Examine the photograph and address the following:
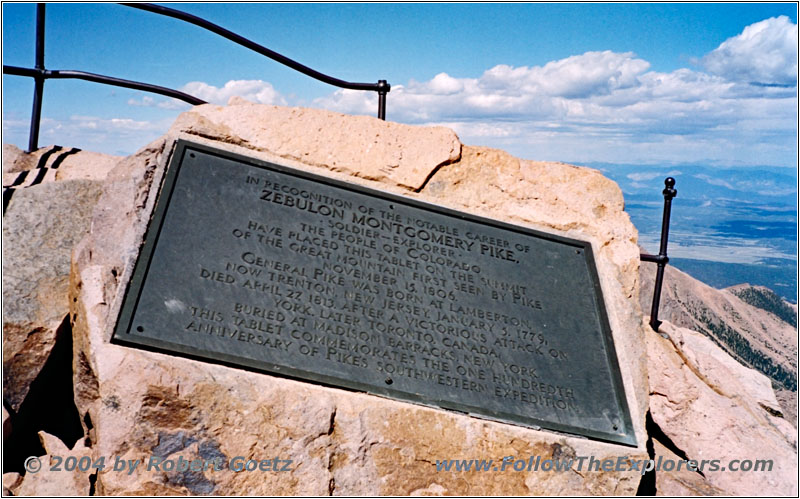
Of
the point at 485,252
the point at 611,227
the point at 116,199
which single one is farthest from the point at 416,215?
the point at 116,199

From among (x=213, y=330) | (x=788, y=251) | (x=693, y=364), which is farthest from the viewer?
(x=788, y=251)

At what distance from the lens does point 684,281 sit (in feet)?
51.1

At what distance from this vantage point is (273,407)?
2.66m

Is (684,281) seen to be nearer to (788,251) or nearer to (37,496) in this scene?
(37,496)

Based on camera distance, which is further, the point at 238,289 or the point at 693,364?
the point at 693,364

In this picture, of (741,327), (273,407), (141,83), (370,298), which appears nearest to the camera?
(273,407)

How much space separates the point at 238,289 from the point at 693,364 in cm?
313

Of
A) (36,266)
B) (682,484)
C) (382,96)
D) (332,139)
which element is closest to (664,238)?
(682,484)

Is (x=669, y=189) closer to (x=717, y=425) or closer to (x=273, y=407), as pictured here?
(x=717, y=425)

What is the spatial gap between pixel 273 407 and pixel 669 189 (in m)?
3.17

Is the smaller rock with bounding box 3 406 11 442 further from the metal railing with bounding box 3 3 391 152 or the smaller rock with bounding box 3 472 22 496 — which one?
the metal railing with bounding box 3 3 391 152

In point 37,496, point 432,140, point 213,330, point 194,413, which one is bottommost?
point 37,496

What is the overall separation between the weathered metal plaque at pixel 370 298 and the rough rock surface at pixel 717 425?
0.78m

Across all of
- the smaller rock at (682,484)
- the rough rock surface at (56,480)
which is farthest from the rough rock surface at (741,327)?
the rough rock surface at (56,480)
